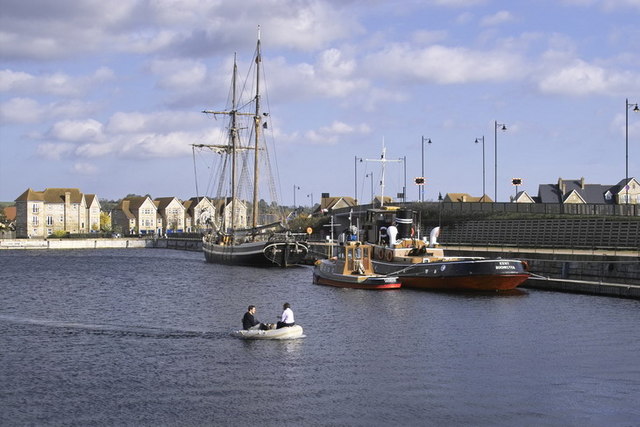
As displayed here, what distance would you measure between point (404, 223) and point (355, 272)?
8.21 meters

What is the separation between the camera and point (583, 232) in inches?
3081

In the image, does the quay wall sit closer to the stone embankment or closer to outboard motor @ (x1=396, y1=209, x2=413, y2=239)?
the stone embankment

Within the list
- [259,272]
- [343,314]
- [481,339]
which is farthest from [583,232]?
[481,339]

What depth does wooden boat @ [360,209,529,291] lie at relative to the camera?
5566cm

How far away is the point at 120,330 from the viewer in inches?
1662

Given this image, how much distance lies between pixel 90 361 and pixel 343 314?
17952 millimetres

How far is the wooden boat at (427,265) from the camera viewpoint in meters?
55.7

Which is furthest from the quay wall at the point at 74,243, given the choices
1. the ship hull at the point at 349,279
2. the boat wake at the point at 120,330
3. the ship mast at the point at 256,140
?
the boat wake at the point at 120,330

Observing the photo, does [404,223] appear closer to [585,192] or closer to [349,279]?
[349,279]

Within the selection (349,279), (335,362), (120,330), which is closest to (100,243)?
(349,279)

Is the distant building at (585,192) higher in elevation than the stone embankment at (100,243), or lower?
higher

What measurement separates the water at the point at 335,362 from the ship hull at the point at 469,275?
1.62 meters

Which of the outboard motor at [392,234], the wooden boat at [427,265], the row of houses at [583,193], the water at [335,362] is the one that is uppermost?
the row of houses at [583,193]

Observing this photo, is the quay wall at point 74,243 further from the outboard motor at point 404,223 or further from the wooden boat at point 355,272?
the wooden boat at point 355,272
